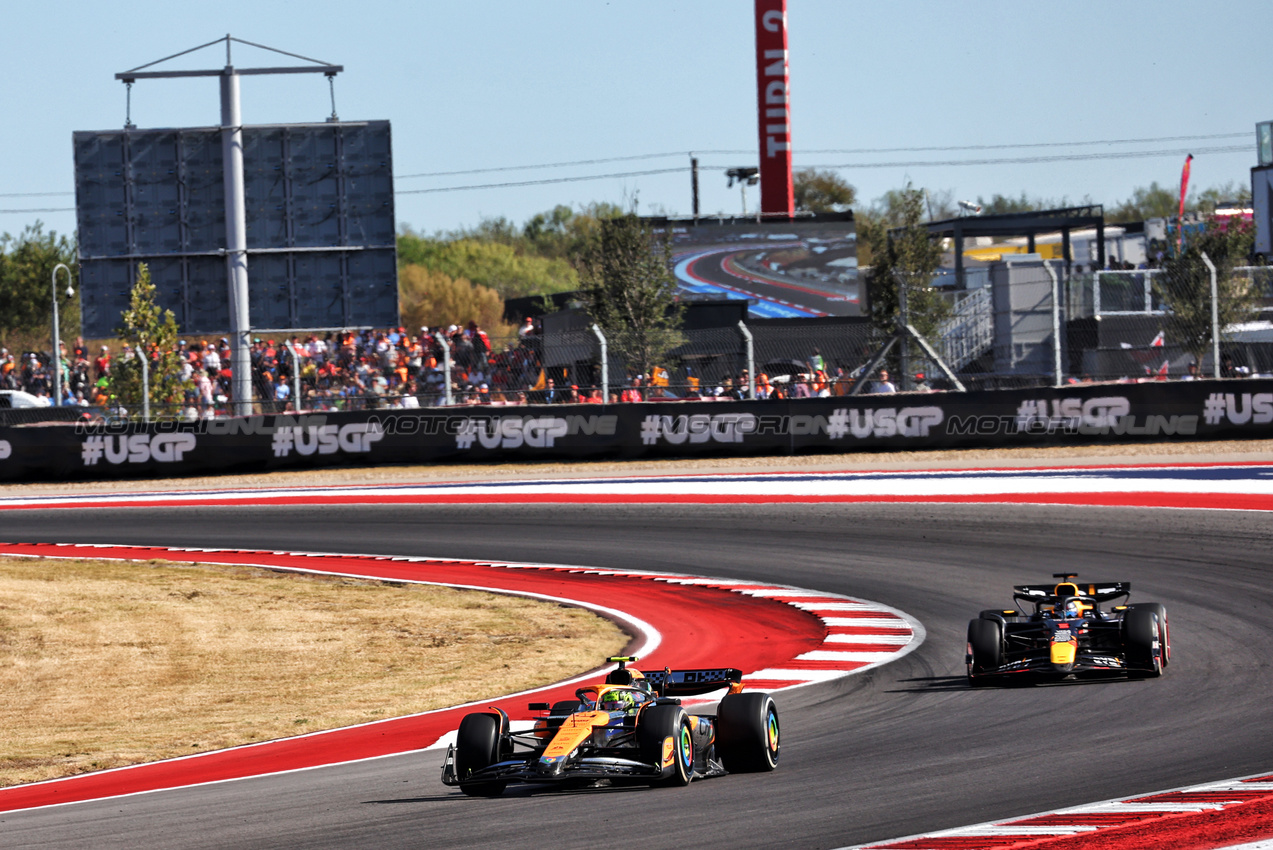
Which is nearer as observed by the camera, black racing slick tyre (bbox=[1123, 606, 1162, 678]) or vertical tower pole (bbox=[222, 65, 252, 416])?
black racing slick tyre (bbox=[1123, 606, 1162, 678])

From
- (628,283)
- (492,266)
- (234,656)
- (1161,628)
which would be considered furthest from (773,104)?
(492,266)

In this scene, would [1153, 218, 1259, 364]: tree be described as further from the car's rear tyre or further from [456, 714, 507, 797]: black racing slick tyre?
[456, 714, 507, 797]: black racing slick tyre

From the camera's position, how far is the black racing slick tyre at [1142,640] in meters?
9.19

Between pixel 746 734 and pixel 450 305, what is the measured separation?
79.2 meters

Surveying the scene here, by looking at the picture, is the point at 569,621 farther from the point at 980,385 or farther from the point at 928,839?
the point at 980,385

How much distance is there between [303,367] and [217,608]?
12.5 meters

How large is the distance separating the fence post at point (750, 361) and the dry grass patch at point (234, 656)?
983 centimetres

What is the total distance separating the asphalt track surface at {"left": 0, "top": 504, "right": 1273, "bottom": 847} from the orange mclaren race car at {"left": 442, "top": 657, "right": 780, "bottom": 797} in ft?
0.39

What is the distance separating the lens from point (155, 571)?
17453mm

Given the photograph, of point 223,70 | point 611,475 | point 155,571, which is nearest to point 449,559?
point 155,571

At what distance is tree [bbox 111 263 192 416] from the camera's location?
29984 millimetres

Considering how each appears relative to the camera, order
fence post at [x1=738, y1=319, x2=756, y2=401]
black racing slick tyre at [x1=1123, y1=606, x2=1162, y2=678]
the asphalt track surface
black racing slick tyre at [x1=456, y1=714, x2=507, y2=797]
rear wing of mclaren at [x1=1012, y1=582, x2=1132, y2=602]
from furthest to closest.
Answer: fence post at [x1=738, y1=319, x2=756, y2=401]
rear wing of mclaren at [x1=1012, y1=582, x2=1132, y2=602]
black racing slick tyre at [x1=1123, y1=606, x2=1162, y2=678]
black racing slick tyre at [x1=456, y1=714, x2=507, y2=797]
the asphalt track surface

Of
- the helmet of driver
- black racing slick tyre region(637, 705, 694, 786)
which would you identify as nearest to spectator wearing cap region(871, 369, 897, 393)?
the helmet of driver

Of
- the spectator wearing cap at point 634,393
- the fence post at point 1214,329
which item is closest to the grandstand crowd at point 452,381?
the spectator wearing cap at point 634,393
